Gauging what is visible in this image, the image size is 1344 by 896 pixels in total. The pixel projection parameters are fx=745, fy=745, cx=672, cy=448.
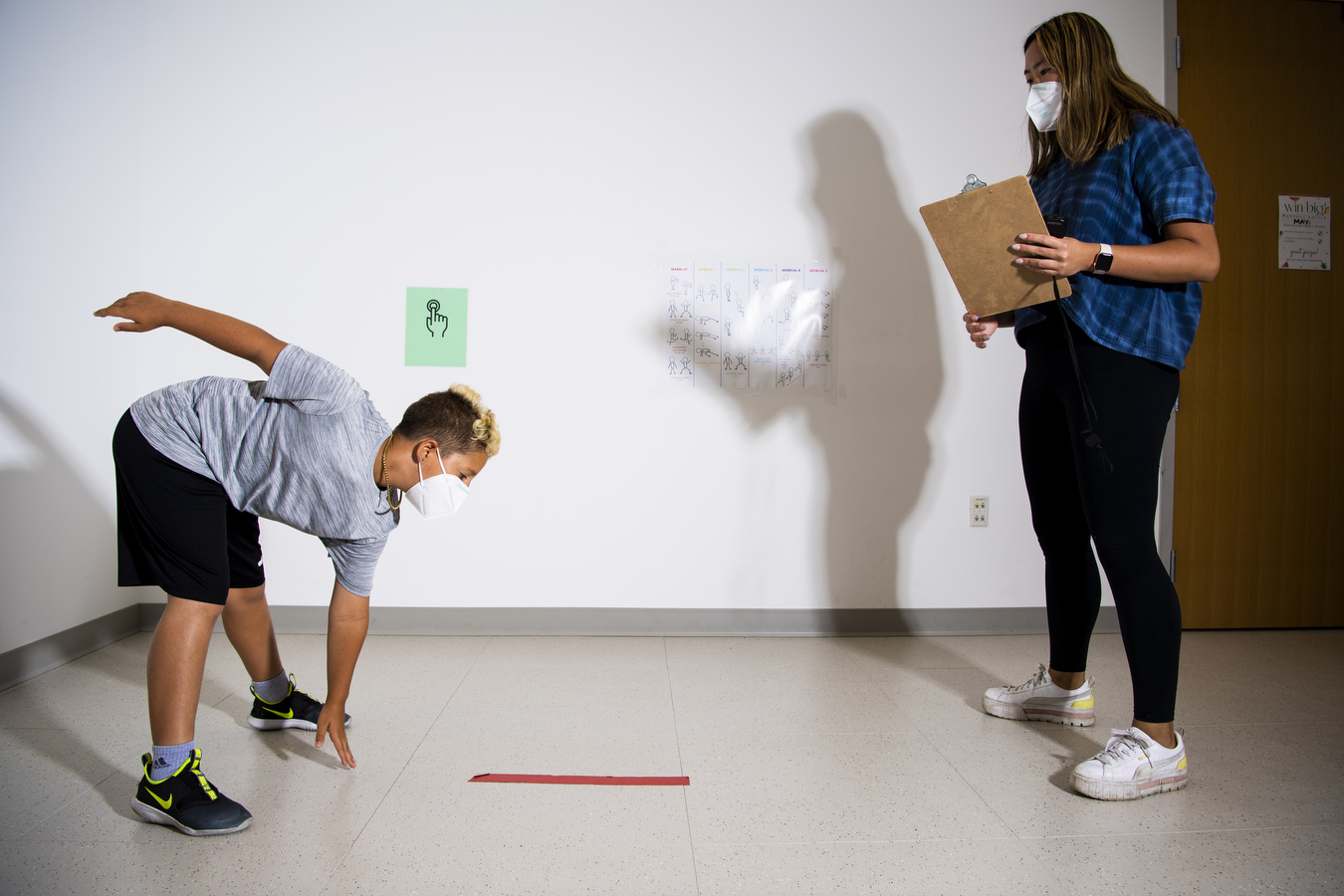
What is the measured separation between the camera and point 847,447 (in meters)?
2.41

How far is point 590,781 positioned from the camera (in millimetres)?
1353

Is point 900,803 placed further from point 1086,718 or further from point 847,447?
point 847,447

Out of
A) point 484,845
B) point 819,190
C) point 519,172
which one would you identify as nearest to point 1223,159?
point 819,190

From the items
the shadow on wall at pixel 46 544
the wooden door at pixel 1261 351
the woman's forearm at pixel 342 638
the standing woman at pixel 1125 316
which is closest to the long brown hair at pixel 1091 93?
the standing woman at pixel 1125 316

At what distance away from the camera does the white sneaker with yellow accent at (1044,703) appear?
1632mm

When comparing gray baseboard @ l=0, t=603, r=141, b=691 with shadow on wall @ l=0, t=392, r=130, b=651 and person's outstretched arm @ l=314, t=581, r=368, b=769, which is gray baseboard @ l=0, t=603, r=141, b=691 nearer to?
shadow on wall @ l=0, t=392, r=130, b=651

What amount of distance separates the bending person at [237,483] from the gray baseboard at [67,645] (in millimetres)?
916

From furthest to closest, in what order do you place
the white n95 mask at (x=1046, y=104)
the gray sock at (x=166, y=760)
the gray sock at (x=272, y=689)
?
the gray sock at (x=272, y=689), the white n95 mask at (x=1046, y=104), the gray sock at (x=166, y=760)

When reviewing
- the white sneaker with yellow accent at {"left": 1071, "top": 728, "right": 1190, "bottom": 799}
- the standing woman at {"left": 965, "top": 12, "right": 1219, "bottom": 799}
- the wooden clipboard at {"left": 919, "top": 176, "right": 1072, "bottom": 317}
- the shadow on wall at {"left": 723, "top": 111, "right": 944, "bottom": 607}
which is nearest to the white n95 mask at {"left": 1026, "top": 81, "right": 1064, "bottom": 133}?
the standing woman at {"left": 965, "top": 12, "right": 1219, "bottom": 799}

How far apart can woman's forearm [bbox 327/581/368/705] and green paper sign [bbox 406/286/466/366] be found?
3.64 ft

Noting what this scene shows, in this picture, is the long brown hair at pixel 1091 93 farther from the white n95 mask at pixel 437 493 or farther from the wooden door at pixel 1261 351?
the wooden door at pixel 1261 351

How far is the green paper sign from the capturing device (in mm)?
2322

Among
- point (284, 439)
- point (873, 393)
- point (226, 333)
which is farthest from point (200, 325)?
point (873, 393)

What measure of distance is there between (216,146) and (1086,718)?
9.34 ft
